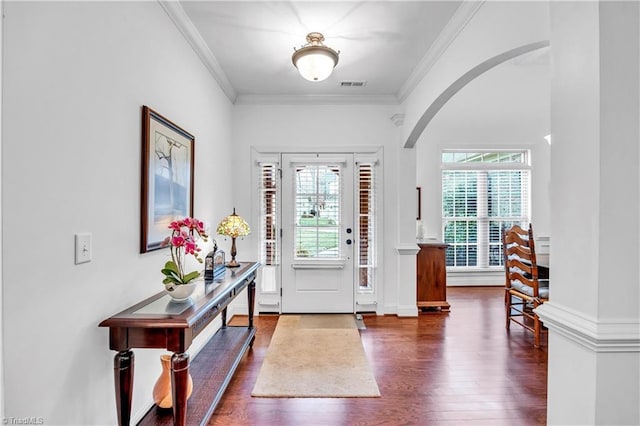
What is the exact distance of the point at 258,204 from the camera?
3957 mm

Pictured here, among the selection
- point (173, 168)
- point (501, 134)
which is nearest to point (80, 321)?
point (173, 168)

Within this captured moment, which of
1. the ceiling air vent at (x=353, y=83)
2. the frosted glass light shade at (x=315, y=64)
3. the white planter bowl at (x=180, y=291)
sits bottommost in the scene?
the white planter bowl at (x=180, y=291)

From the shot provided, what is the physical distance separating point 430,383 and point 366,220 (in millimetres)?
2024

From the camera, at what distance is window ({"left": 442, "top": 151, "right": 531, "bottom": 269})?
5.57 m

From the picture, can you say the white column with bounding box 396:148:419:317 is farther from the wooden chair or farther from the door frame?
the wooden chair

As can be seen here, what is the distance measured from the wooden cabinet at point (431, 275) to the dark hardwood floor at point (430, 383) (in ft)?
1.44

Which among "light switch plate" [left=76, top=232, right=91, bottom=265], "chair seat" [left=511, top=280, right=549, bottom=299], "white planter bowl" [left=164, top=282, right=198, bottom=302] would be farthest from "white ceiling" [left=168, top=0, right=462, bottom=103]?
"chair seat" [left=511, top=280, right=549, bottom=299]

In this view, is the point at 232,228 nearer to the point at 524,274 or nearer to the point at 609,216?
the point at 609,216

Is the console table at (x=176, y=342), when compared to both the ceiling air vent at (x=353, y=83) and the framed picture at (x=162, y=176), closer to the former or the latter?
the framed picture at (x=162, y=176)

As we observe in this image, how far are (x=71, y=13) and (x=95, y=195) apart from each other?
0.77m

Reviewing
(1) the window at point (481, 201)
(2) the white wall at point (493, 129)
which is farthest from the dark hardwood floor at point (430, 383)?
(2) the white wall at point (493, 129)

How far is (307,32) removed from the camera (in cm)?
246

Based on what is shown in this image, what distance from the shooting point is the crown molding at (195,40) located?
2.11 m

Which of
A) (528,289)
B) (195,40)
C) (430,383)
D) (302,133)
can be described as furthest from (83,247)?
(528,289)
